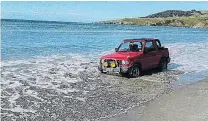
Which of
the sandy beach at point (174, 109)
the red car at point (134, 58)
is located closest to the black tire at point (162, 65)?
the red car at point (134, 58)

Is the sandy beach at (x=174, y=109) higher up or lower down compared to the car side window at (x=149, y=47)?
lower down

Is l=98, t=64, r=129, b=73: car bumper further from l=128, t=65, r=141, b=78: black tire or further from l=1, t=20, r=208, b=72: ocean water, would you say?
l=1, t=20, r=208, b=72: ocean water

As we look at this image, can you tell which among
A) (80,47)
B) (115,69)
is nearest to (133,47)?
(115,69)

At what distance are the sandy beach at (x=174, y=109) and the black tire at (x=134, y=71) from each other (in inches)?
157

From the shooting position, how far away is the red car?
17734mm

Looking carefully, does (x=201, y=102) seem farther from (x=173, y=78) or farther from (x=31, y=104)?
(x=173, y=78)

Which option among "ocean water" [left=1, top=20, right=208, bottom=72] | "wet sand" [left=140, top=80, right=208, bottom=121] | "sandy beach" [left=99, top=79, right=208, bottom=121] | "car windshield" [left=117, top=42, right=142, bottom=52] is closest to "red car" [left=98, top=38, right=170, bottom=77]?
"car windshield" [left=117, top=42, right=142, bottom=52]

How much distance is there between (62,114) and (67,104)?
4.25 feet

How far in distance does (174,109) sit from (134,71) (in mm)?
7236

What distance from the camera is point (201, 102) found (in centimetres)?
1186

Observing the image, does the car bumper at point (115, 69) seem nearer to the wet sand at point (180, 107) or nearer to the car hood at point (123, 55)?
the car hood at point (123, 55)

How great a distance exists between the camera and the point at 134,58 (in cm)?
1788

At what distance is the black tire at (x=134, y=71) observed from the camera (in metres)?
17.8

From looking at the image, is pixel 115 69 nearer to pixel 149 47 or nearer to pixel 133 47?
pixel 133 47
